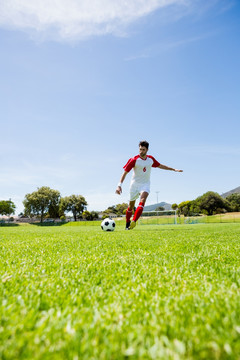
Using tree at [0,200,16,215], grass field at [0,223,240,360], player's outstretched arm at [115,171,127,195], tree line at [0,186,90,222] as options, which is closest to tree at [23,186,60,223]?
tree line at [0,186,90,222]

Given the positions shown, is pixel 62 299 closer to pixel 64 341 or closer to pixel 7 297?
pixel 7 297

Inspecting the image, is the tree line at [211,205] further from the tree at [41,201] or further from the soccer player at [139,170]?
the soccer player at [139,170]

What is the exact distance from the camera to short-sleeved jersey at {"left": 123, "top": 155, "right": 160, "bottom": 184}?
28.1 feet

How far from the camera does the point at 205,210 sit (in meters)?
90.2

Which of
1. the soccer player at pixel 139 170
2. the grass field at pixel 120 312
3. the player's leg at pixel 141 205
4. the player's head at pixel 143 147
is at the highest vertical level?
the player's head at pixel 143 147

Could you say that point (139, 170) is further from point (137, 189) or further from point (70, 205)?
point (70, 205)

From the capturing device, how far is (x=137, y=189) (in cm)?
858

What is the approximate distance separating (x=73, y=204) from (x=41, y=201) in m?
16.4

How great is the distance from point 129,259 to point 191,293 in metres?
1.19

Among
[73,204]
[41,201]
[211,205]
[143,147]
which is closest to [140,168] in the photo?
[143,147]

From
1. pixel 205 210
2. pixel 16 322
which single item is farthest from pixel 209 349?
pixel 205 210

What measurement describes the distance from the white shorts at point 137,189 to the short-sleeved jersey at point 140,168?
0.16 metres

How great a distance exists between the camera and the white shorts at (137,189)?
8347mm

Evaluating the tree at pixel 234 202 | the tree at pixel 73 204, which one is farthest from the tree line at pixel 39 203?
the tree at pixel 234 202
